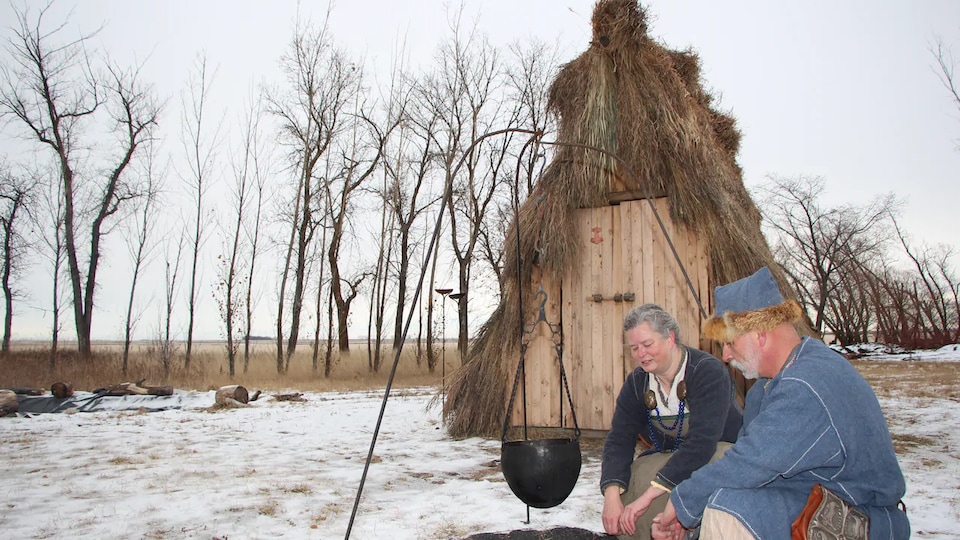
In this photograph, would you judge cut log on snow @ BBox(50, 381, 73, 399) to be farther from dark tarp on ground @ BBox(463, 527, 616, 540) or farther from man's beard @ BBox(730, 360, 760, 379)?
man's beard @ BBox(730, 360, 760, 379)

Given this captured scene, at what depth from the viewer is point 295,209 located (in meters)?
17.1

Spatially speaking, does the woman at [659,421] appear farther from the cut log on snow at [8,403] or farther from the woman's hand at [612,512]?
the cut log on snow at [8,403]

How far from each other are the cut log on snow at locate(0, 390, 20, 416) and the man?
401 inches

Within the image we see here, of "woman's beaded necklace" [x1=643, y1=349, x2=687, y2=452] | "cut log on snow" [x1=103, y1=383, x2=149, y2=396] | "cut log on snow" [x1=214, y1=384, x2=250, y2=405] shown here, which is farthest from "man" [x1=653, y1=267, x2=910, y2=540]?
"cut log on snow" [x1=103, y1=383, x2=149, y2=396]

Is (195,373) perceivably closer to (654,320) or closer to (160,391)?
(160,391)

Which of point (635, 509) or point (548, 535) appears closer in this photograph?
point (635, 509)

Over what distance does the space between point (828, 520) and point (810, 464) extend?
0.14 meters

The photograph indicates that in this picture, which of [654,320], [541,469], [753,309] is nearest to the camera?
[753,309]

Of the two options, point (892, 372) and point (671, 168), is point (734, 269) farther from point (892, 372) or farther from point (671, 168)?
point (892, 372)

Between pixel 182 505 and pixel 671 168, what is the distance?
516 cm

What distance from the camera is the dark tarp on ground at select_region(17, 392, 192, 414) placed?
31.5 feet

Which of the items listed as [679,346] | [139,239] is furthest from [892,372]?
[139,239]

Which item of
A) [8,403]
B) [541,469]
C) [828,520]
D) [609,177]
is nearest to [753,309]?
[828,520]

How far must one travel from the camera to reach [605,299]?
6488 millimetres
